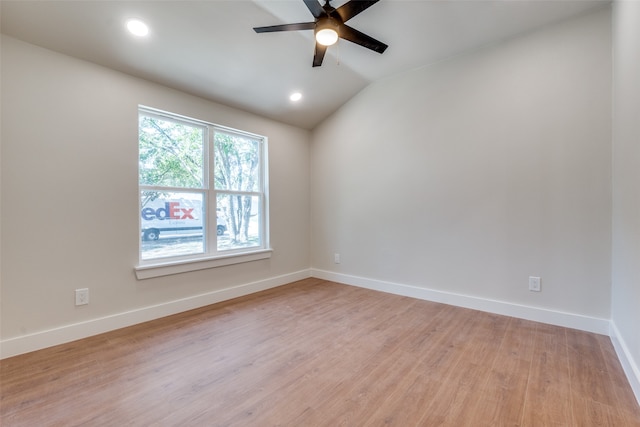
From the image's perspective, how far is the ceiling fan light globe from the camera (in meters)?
2.09

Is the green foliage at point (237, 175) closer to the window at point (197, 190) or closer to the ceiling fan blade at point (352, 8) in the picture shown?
the window at point (197, 190)

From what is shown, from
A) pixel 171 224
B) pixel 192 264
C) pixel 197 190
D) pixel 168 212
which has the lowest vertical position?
pixel 192 264

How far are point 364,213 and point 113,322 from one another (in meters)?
3.01

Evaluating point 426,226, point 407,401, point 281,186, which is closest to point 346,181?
point 281,186

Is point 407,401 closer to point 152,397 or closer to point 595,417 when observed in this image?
point 595,417

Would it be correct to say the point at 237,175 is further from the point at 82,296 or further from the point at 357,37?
the point at 357,37

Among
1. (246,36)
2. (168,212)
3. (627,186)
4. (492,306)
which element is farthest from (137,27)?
(492,306)

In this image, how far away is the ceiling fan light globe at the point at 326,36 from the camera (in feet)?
6.85

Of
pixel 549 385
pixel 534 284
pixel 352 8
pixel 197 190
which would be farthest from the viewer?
pixel 197 190

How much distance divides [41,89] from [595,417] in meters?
4.25

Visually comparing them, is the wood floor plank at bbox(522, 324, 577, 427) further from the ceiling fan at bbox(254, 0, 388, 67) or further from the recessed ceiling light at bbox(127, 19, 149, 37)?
the recessed ceiling light at bbox(127, 19, 149, 37)

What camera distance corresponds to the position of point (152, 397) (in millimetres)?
1676

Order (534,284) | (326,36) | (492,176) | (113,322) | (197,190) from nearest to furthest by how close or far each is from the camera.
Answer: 1. (326,36)
2. (113,322)
3. (534,284)
4. (492,176)
5. (197,190)

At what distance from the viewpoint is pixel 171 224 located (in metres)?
3.10
